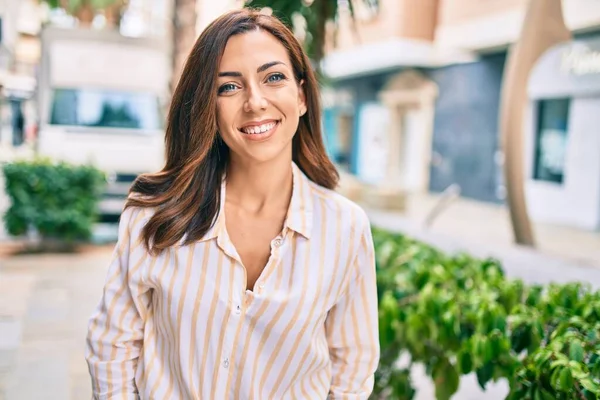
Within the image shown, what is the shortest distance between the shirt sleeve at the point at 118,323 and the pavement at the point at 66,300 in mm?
2059

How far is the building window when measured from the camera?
45.3 feet

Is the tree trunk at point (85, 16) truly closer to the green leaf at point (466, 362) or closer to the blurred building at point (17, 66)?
the blurred building at point (17, 66)

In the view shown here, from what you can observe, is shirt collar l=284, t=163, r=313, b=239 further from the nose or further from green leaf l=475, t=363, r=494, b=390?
green leaf l=475, t=363, r=494, b=390

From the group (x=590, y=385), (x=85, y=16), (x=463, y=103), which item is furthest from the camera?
(x=463, y=103)

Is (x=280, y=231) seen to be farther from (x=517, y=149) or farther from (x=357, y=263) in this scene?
(x=517, y=149)

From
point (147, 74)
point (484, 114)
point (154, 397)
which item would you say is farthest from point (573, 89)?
point (154, 397)

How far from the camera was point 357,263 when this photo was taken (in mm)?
1545

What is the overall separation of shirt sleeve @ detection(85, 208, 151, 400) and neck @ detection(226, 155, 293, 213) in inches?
9.7

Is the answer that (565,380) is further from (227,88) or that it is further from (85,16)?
(85,16)

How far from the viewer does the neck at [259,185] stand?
1.56 m

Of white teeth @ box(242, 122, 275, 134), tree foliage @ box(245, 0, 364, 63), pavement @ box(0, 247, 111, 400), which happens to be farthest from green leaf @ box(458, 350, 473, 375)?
tree foliage @ box(245, 0, 364, 63)

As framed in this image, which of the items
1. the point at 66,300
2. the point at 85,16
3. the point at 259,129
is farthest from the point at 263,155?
the point at 85,16

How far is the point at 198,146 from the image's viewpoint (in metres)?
1.50

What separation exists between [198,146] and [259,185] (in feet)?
0.59
